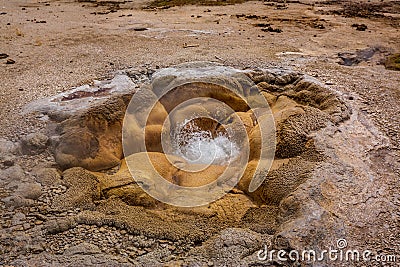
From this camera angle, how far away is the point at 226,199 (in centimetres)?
309

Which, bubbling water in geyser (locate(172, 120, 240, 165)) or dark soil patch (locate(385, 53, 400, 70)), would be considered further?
dark soil patch (locate(385, 53, 400, 70))

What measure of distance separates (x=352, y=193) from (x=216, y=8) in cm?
777

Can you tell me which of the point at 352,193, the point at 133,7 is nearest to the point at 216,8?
the point at 133,7

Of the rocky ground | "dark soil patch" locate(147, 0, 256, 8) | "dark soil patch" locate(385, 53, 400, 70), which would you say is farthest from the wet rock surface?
"dark soil patch" locate(147, 0, 256, 8)

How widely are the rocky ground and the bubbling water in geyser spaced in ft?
2.87

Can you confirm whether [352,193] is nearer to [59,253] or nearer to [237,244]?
[237,244]

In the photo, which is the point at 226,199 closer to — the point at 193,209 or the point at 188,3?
the point at 193,209

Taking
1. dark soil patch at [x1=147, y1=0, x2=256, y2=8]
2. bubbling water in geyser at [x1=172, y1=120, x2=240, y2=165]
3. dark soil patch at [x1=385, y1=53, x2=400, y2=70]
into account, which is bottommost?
bubbling water in geyser at [x1=172, y1=120, x2=240, y2=165]

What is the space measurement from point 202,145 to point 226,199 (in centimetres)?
117

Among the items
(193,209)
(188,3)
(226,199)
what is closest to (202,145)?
(226,199)

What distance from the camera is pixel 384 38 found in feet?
20.9

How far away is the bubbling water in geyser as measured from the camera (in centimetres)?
391

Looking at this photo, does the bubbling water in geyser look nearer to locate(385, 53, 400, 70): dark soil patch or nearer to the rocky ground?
the rocky ground

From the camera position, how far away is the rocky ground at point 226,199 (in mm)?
2385
